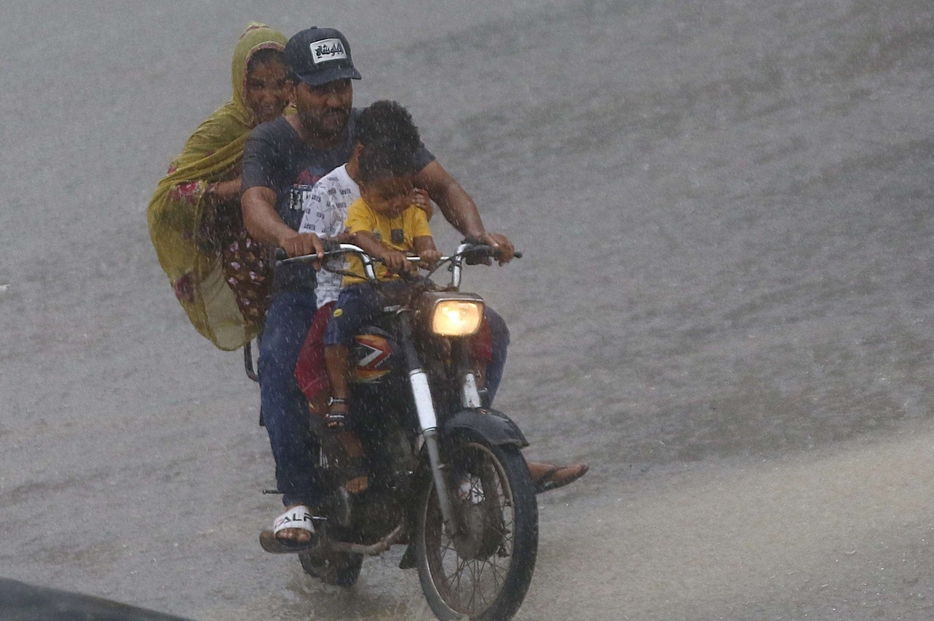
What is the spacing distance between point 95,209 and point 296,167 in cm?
690

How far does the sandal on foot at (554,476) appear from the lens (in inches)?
191

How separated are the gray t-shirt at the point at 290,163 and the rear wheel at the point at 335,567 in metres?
1.00

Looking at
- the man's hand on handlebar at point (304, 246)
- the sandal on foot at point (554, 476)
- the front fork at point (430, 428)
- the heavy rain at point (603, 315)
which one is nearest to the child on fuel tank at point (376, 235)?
the man's hand on handlebar at point (304, 246)

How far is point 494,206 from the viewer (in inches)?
398

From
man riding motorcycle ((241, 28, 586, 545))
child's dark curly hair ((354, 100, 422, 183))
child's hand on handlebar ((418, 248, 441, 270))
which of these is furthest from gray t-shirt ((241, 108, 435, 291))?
child's hand on handlebar ((418, 248, 441, 270))

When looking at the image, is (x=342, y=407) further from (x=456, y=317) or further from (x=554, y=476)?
(x=554, y=476)

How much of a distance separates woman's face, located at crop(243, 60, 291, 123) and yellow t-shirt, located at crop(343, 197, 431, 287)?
129cm

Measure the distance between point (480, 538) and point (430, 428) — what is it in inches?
14.9

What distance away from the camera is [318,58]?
4.96m

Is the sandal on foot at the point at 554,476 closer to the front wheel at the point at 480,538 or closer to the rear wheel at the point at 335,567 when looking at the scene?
the front wheel at the point at 480,538

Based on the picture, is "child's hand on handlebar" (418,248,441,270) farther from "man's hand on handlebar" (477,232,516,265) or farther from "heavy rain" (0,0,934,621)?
"heavy rain" (0,0,934,621)

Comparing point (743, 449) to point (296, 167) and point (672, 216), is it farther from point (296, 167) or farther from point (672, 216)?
point (672, 216)

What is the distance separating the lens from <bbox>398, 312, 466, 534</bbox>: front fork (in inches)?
174

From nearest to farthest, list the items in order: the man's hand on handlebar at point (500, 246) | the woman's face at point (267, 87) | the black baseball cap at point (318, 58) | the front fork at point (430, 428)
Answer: the front fork at point (430, 428)
the man's hand on handlebar at point (500, 246)
the black baseball cap at point (318, 58)
the woman's face at point (267, 87)
